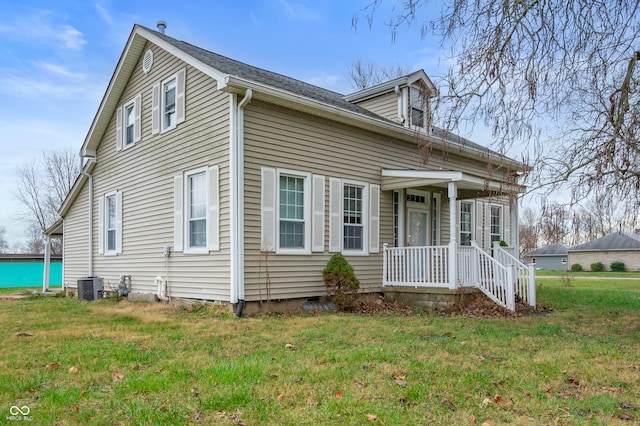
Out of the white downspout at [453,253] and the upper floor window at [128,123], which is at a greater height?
the upper floor window at [128,123]

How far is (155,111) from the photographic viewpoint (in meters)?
11.8

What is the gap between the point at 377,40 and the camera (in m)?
5.36

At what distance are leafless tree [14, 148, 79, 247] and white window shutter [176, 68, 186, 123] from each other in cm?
2956

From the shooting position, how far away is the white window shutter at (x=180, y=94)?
1078 cm

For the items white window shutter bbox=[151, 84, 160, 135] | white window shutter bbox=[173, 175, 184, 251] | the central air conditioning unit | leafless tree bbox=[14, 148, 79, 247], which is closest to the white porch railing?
white window shutter bbox=[173, 175, 184, 251]

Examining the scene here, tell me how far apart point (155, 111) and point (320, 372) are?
902 cm

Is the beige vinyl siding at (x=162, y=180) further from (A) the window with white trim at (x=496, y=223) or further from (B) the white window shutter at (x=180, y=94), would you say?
(A) the window with white trim at (x=496, y=223)

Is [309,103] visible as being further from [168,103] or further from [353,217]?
[168,103]

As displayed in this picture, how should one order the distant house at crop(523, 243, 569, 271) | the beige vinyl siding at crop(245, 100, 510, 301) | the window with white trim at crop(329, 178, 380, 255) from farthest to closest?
1. the distant house at crop(523, 243, 569, 271)
2. the window with white trim at crop(329, 178, 380, 255)
3. the beige vinyl siding at crop(245, 100, 510, 301)

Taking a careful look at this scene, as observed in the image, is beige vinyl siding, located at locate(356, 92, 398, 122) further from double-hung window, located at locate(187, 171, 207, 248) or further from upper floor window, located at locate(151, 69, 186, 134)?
double-hung window, located at locate(187, 171, 207, 248)


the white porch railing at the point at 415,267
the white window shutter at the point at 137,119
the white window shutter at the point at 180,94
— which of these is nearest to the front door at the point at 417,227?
the white porch railing at the point at 415,267

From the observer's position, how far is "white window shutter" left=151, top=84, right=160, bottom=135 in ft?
38.4

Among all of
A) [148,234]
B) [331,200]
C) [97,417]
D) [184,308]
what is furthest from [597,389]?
[148,234]

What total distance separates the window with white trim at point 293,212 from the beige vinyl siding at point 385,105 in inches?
162
